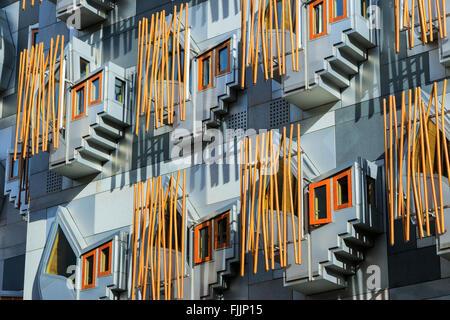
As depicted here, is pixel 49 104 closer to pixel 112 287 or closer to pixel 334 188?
pixel 112 287

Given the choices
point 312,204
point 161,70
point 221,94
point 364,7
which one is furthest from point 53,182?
point 364,7

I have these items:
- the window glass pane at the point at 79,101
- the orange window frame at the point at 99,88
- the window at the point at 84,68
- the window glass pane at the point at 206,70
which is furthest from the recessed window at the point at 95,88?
the window glass pane at the point at 206,70

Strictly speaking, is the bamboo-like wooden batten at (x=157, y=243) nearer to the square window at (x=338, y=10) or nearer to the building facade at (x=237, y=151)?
the building facade at (x=237, y=151)

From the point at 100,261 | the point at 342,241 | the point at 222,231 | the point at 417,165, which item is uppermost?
the point at 417,165

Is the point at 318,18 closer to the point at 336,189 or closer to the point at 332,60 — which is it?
the point at 332,60

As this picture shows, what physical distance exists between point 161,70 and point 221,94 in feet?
6.89

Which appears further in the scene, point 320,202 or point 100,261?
point 100,261

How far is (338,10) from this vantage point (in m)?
23.5

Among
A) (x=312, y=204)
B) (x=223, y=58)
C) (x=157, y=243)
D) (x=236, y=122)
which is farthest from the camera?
(x=223, y=58)

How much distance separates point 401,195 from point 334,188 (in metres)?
1.62

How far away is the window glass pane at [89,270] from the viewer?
2597cm

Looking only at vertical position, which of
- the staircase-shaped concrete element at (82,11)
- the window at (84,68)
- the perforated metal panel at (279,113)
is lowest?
the perforated metal panel at (279,113)

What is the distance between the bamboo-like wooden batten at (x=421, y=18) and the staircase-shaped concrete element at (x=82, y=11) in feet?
33.0

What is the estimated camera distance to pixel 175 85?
2647cm
